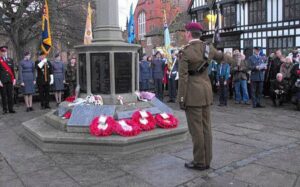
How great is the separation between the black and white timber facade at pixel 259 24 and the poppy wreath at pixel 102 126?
1801 centimetres

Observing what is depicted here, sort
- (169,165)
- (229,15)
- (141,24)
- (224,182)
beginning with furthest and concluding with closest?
(141,24)
(229,15)
(169,165)
(224,182)

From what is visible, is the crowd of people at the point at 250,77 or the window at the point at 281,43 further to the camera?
the window at the point at 281,43

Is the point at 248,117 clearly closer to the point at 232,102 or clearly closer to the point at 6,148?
the point at 232,102

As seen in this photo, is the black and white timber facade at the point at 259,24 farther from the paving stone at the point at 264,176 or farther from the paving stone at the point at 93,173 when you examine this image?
the paving stone at the point at 93,173

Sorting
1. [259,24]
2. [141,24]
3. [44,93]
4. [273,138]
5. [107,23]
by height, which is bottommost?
[273,138]

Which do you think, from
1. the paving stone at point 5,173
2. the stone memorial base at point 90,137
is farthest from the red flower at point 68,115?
the paving stone at point 5,173

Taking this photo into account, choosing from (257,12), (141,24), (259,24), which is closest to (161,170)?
(259,24)

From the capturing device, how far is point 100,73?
315 inches

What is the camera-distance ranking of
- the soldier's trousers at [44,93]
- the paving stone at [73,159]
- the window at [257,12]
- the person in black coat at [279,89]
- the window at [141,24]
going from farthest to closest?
the window at [141,24] < the window at [257,12] < the soldier's trousers at [44,93] < the person in black coat at [279,89] < the paving stone at [73,159]

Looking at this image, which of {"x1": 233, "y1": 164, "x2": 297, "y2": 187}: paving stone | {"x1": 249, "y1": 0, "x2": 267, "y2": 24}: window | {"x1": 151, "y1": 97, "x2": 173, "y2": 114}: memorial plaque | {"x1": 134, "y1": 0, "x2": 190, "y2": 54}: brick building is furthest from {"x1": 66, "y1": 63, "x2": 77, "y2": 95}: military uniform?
{"x1": 134, "y1": 0, "x2": 190, "y2": 54}: brick building

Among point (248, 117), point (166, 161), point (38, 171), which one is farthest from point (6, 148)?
point (248, 117)

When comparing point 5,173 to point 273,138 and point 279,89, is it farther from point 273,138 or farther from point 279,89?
point 279,89

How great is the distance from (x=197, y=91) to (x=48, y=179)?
242 centimetres

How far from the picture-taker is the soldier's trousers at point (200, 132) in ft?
17.5
